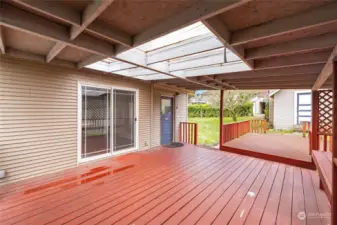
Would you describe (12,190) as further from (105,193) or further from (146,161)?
(146,161)

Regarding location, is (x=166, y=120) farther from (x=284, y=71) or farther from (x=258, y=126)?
(x=258, y=126)

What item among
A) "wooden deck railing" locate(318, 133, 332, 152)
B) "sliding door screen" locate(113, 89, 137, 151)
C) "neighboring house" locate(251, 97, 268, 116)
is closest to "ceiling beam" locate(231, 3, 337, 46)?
"sliding door screen" locate(113, 89, 137, 151)

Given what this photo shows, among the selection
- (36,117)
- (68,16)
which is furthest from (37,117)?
(68,16)

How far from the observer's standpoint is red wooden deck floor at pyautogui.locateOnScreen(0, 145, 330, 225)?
7.01ft

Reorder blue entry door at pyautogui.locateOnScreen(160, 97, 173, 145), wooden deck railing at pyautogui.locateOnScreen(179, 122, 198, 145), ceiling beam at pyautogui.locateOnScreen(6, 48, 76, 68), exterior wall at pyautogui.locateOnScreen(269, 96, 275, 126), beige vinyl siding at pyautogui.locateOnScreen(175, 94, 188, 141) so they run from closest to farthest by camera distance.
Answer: ceiling beam at pyautogui.locateOnScreen(6, 48, 76, 68) → blue entry door at pyautogui.locateOnScreen(160, 97, 173, 145) → wooden deck railing at pyautogui.locateOnScreen(179, 122, 198, 145) → beige vinyl siding at pyautogui.locateOnScreen(175, 94, 188, 141) → exterior wall at pyautogui.locateOnScreen(269, 96, 275, 126)

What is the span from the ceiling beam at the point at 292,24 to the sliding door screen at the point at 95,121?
11.4 feet

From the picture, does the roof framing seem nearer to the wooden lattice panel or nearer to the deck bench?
the deck bench

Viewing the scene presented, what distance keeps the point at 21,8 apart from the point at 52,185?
2.71m

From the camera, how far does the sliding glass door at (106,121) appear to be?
4094 millimetres

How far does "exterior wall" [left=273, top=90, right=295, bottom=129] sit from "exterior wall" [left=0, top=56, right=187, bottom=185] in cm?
1124

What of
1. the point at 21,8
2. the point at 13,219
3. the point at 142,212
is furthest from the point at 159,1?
the point at 13,219

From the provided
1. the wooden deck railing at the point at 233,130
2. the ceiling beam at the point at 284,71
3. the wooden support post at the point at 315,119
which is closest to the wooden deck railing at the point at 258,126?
the wooden deck railing at the point at 233,130

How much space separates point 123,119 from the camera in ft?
16.2

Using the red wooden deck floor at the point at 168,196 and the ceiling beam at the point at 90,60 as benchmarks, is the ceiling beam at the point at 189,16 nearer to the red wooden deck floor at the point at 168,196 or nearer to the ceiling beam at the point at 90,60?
the ceiling beam at the point at 90,60
